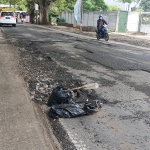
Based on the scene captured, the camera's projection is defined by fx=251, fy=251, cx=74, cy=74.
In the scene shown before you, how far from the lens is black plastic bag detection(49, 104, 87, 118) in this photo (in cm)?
404

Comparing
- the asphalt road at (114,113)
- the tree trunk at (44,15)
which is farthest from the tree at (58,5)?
the asphalt road at (114,113)

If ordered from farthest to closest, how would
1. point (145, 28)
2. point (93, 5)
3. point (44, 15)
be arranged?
point (93, 5), point (44, 15), point (145, 28)

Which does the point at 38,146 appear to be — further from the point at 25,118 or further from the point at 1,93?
the point at 1,93

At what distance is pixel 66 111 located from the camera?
409 cm

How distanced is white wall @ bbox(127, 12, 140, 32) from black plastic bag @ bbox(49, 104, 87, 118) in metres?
22.9

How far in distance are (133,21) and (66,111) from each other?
2341 cm

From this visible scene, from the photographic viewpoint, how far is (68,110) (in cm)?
409

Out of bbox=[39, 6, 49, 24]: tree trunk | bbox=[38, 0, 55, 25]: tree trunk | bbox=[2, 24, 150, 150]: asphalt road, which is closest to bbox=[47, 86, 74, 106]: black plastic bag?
bbox=[2, 24, 150, 150]: asphalt road

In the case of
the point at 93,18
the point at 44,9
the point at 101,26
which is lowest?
the point at 101,26

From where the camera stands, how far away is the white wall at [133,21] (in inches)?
1009

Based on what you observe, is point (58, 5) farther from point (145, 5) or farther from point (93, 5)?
point (145, 5)

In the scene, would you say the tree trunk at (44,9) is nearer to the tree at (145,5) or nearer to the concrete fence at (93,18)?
the concrete fence at (93,18)

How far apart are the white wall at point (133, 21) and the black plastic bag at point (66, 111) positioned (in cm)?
2292

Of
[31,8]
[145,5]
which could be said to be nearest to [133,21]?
[31,8]
